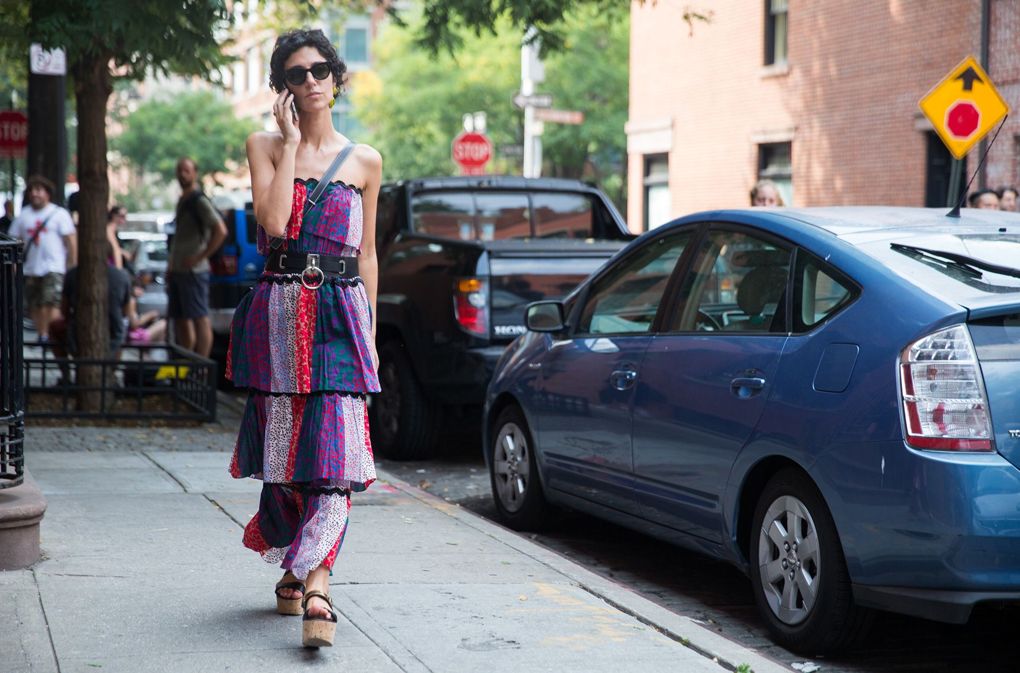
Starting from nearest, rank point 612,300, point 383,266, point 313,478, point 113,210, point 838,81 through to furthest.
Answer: point 313,478
point 612,300
point 383,266
point 113,210
point 838,81

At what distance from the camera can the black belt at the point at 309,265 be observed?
4.89 m

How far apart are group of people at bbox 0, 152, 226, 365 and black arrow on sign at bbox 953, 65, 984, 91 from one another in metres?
6.61

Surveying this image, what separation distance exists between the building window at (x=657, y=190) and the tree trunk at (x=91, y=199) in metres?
18.3

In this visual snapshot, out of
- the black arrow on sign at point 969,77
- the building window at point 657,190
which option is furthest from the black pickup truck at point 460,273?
the building window at point 657,190

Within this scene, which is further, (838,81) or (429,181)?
(838,81)

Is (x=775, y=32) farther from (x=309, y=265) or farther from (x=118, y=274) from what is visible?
(x=309, y=265)

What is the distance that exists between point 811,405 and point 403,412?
17.0 feet

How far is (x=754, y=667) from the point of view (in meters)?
4.83

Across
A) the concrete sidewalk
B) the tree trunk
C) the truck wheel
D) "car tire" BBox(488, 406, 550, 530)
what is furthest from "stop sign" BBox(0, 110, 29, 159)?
"car tire" BBox(488, 406, 550, 530)

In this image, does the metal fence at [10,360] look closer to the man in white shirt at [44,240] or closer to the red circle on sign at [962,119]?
the red circle on sign at [962,119]

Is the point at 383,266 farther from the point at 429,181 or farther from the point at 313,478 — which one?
the point at 313,478

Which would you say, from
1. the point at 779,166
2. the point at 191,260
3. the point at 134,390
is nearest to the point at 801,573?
the point at 134,390

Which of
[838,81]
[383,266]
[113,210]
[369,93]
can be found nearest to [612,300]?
[383,266]

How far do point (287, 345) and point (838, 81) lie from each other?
64.6 ft
